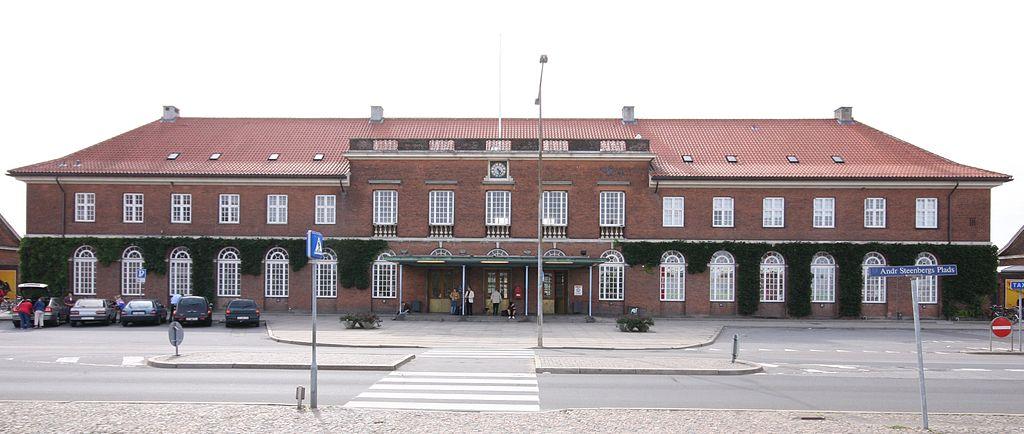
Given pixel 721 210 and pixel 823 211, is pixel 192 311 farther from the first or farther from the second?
pixel 823 211

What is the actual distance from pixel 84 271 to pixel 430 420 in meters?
40.6

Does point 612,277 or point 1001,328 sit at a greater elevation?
point 612,277

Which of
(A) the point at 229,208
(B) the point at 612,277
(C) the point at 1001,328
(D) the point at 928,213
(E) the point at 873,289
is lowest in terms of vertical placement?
(E) the point at 873,289

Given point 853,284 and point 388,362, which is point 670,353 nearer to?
point 388,362

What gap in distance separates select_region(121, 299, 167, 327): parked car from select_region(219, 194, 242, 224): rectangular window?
9.49 m

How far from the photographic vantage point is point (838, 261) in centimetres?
4616

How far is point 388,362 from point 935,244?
3603 centimetres

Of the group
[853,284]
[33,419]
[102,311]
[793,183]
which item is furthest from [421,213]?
[33,419]

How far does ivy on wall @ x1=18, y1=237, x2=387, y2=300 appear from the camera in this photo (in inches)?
1823

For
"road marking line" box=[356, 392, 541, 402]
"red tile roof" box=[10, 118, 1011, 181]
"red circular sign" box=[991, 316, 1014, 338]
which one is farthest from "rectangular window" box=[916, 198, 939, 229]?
"road marking line" box=[356, 392, 541, 402]

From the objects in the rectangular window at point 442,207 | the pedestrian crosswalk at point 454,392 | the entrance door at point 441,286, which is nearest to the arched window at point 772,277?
the entrance door at point 441,286

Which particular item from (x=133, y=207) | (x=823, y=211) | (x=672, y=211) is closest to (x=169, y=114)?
(x=133, y=207)

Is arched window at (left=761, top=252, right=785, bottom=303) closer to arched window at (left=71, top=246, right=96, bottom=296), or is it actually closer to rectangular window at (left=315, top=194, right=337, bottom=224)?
rectangular window at (left=315, top=194, right=337, bottom=224)

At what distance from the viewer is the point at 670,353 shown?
2659 centimetres
